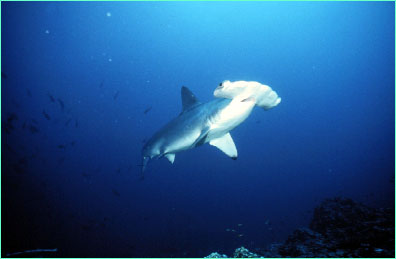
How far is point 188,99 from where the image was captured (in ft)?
17.1

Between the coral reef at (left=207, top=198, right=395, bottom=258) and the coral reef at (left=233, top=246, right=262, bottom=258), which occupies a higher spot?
the coral reef at (left=207, top=198, right=395, bottom=258)

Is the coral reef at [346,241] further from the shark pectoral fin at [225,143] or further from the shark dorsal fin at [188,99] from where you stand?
the shark dorsal fin at [188,99]

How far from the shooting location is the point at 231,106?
3793mm

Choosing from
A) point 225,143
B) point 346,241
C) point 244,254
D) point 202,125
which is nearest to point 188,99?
point 202,125

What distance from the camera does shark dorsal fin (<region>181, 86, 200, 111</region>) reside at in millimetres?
5160

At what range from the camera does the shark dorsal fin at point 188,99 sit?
5160 millimetres

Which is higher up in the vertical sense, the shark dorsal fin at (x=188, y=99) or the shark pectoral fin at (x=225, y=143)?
the shark dorsal fin at (x=188, y=99)

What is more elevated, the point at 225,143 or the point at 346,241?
the point at 225,143

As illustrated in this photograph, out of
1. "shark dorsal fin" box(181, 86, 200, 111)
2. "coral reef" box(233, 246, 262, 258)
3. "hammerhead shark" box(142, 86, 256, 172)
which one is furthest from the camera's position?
"shark dorsal fin" box(181, 86, 200, 111)

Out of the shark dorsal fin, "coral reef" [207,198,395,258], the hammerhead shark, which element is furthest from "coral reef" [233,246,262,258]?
the shark dorsal fin

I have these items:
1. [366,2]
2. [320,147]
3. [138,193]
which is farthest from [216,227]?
[320,147]

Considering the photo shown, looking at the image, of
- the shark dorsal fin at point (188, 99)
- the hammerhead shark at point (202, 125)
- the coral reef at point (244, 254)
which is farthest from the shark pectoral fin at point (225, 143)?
the coral reef at point (244, 254)

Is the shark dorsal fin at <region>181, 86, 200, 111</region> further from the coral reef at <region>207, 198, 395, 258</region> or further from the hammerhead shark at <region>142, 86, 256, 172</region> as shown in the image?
the coral reef at <region>207, 198, 395, 258</region>

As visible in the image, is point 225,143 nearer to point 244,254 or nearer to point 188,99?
point 188,99
